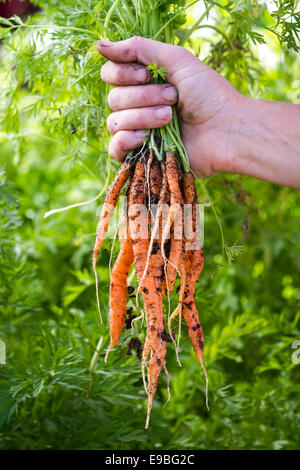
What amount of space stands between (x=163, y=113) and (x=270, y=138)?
0.30 metres

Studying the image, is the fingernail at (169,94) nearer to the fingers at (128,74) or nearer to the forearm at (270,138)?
the fingers at (128,74)

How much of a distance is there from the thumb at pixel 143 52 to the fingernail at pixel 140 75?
21mm

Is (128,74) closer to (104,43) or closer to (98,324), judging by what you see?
(104,43)

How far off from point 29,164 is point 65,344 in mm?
1735

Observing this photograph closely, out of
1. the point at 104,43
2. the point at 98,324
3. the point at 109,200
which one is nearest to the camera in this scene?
the point at 104,43

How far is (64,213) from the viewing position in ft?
8.27

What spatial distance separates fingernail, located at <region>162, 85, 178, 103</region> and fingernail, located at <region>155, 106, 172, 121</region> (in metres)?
0.03

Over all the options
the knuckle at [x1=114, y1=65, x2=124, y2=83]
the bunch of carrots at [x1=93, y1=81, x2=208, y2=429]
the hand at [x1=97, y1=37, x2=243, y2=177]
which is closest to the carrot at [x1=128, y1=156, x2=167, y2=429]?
the bunch of carrots at [x1=93, y1=81, x2=208, y2=429]

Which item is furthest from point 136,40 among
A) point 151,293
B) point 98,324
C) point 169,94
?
point 98,324

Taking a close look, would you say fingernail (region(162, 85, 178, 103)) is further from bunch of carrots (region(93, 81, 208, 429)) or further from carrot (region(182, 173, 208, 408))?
carrot (region(182, 173, 208, 408))

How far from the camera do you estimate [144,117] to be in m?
1.12

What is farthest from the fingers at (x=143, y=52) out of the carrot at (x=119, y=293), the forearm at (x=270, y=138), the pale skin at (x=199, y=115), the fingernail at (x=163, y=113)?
the carrot at (x=119, y=293)
